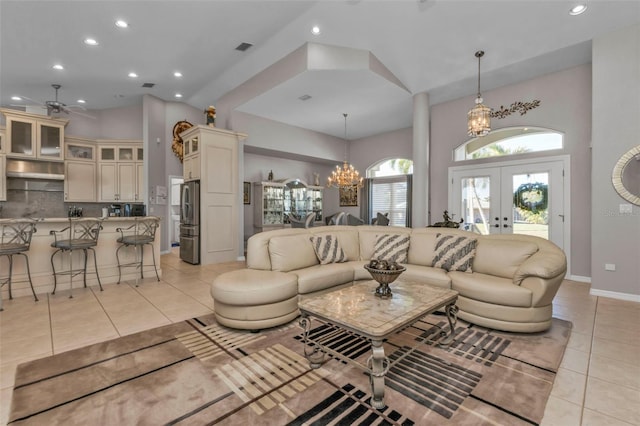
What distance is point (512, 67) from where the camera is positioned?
4875 millimetres

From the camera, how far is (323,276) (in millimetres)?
3301

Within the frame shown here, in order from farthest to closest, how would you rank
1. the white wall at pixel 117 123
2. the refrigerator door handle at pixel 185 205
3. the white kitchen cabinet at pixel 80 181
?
the white wall at pixel 117 123 → the white kitchen cabinet at pixel 80 181 → the refrigerator door handle at pixel 185 205

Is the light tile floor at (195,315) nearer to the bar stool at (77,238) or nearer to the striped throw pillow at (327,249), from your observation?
the bar stool at (77,238)

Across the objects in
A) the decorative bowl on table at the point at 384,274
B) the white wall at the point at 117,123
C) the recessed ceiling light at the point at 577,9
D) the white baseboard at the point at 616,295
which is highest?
the recessed ceiling light at the point at 577,9

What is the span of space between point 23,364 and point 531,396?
3.61m

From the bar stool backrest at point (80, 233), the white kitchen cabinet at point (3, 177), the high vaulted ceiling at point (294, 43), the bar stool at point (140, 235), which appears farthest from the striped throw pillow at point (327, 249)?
the white kitchen cabinet at point (3, 177)

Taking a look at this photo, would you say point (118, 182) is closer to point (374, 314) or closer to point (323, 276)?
point (323, 276)

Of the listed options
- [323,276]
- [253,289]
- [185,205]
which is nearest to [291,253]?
[323,276]

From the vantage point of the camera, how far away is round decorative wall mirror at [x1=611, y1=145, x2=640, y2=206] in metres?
3.87

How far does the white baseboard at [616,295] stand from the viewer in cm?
386

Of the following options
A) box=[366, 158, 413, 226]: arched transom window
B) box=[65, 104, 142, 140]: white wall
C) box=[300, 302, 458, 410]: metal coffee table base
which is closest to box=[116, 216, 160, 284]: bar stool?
box=[300, 302, 458, 410]: metal coffee table base

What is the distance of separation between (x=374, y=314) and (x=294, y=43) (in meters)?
4.59

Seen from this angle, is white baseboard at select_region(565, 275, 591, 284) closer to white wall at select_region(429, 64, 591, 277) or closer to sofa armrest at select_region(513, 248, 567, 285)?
white wall at select_region(429, 64, 591, 277)

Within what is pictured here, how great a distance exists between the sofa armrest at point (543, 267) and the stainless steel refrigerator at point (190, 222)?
5428 mm
